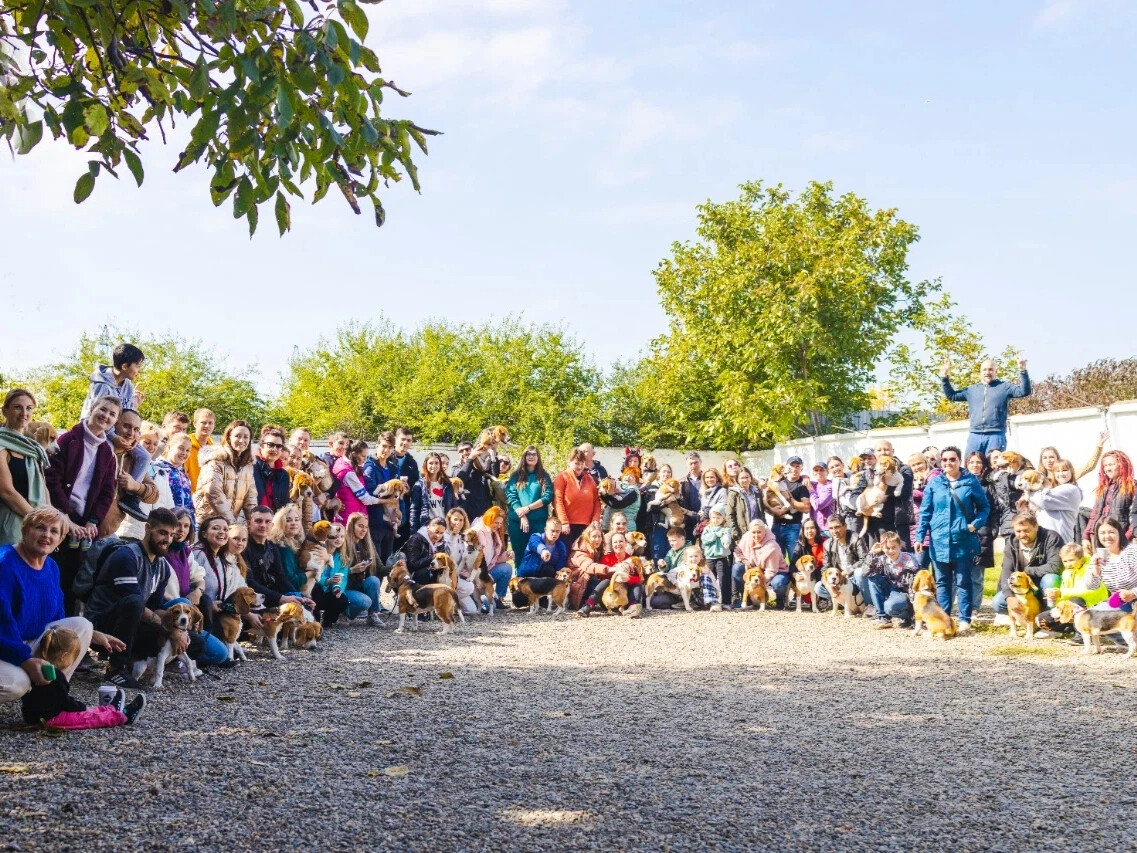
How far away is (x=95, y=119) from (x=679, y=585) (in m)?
9.49

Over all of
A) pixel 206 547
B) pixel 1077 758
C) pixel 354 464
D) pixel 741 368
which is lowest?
pixel 1077 758

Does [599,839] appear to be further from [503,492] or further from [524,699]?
[503,492]

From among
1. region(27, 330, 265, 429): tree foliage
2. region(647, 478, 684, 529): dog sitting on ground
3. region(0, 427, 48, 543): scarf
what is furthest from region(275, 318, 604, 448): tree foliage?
region(0, 427, 48, 543): scarf

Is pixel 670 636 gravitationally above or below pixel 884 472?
below

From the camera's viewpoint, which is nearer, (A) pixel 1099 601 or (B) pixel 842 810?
(B) pixel 842 810

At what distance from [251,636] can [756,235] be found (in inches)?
845

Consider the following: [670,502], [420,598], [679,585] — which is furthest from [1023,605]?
[420,598]

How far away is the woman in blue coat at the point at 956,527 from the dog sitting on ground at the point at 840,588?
130 cm

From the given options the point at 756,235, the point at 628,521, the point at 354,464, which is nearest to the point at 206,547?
the point at 354,464

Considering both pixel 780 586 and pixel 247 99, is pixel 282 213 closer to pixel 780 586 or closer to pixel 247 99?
→ pixel 247 99

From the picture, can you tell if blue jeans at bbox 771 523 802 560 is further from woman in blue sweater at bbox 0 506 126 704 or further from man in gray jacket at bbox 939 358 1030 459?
woman in blue sweater at bbox 0 506 126 704

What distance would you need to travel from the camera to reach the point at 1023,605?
9.08 meters

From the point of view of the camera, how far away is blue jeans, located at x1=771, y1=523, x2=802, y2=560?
41.4 feet

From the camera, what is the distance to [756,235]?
2681 cm
